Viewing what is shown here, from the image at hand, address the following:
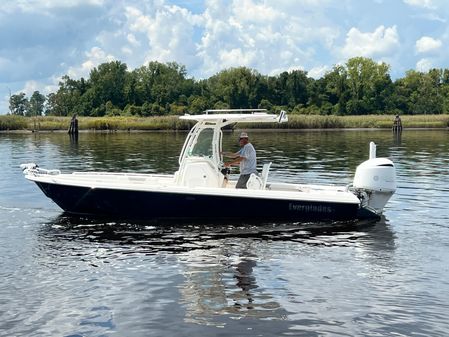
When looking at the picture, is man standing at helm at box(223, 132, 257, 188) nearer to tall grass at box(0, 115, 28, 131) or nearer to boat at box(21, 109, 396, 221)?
boat at box(21, 109, 396, 221)

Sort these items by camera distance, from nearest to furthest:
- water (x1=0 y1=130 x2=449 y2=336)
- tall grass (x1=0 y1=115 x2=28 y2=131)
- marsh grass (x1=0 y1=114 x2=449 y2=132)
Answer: water (x1=0 y1=130 x2=449 y2=336) < marsh grass (x1=0 y1=114 x2=449 y2=132) < tall grass (x1=0 y1=115 x2=28 y2=131)

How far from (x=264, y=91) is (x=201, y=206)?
351ft

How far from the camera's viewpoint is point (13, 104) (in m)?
189

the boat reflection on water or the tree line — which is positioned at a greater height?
the tree line

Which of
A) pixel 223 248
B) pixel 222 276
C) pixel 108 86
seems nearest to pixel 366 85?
pixel 108 86

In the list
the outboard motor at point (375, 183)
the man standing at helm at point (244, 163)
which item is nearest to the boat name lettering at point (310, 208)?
the outboard motor at point (375, 183)

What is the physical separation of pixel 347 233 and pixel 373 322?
5.97 metres

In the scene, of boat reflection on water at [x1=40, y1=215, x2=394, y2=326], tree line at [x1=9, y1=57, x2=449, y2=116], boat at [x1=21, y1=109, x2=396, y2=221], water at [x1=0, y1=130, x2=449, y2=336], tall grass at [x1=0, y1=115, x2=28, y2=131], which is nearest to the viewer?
water at [x1=0, y1=130, x2=449, y2=336]

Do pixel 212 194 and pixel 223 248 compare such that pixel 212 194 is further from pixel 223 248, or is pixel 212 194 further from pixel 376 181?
pixel 376 181

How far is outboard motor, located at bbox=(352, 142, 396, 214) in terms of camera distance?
15211mm

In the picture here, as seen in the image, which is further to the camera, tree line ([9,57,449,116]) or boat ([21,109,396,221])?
tree line ([9,57,449,116])

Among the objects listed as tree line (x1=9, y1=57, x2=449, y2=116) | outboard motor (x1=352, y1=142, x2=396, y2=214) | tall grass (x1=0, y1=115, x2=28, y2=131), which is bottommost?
outboard motor (x1=352, y1=142, x2=396, y2=214)

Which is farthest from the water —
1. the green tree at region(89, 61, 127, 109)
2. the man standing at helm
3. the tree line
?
the green tree at region(89, 61, 127, 109)

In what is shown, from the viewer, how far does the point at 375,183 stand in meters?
15.2
